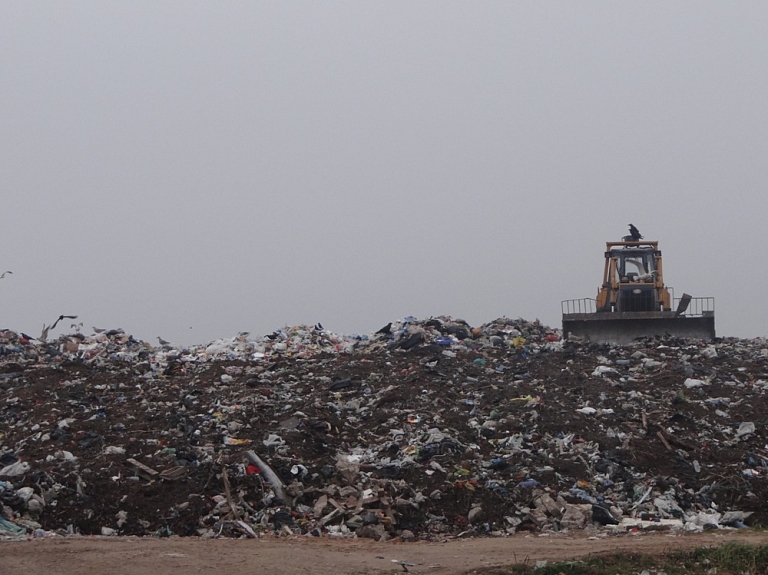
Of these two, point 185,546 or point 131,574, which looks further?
point 185,546

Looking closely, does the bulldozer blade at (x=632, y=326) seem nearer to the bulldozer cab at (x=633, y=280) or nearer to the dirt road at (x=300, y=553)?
the bulldozer cab at (x=633, y=280)

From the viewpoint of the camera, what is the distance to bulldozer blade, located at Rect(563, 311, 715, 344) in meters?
16.5

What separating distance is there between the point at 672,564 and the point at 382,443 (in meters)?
4.04

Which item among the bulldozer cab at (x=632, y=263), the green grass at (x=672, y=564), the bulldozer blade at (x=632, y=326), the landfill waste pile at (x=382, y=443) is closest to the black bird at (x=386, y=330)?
the landfill waste pile at (x=382, y=443)

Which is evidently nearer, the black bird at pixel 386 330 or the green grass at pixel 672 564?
the green grass at pixel 672 564

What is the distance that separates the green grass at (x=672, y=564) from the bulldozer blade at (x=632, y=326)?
10.5 meters

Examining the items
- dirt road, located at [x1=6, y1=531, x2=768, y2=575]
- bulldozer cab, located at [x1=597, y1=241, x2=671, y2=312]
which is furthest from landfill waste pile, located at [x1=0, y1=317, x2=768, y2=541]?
bulldozer cab, located at [x1=597, y1=241, x2=671, y2=312]

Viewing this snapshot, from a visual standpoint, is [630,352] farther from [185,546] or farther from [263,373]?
[185,546]

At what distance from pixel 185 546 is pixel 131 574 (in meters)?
0.85

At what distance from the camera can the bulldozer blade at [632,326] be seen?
16531 millimetres

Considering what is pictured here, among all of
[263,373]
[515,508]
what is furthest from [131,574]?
[263,373]

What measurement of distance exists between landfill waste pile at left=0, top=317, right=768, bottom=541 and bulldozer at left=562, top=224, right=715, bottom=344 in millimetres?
2604

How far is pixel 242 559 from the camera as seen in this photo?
21.3ft

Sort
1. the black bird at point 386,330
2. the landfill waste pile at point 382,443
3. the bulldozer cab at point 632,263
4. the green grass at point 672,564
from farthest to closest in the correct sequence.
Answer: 1. the bulldozer cab at point 632,263
2. the black bird at point 386,330
3. the landfill waste pile at point 382,443
4. the green grass at point 672,564
